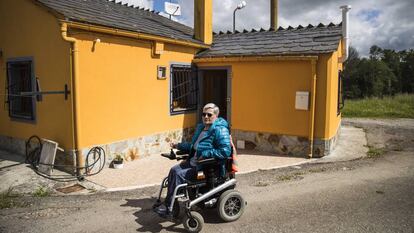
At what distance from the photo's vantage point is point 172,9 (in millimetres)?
13945

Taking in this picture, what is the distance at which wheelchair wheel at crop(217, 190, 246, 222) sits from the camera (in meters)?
4.50

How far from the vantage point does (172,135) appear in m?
9.49

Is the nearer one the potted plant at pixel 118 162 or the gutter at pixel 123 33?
the gutter at pixel 123 33

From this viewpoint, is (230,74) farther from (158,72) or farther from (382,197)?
(382,197)

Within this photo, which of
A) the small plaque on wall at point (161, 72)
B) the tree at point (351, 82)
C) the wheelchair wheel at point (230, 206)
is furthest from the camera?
the tree at point (351, 82)

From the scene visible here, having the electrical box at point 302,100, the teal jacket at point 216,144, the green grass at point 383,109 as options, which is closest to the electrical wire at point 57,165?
the teal jacket at point 216,144

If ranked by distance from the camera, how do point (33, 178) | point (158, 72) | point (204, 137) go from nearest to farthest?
1. point (204, 137)
2. point (33, 178)
3. point (158, 72)

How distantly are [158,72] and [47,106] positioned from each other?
9.44ft

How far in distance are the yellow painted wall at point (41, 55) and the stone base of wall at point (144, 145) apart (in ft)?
3.05

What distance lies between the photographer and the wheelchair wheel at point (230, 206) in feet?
14.8

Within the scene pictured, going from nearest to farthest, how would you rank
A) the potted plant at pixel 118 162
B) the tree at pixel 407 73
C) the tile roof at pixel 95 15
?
the tile roof at pixel 95 15 < the potted plant at pixel 118 162 < the tree at pixel 407 73

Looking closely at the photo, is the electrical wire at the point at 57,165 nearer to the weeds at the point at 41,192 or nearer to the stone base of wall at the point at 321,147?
the weeds at the point at 41,192

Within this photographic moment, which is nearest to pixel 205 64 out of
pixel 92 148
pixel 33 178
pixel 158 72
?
pixel 158 72

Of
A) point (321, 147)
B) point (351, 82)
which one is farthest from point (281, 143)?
point (351, 82)
